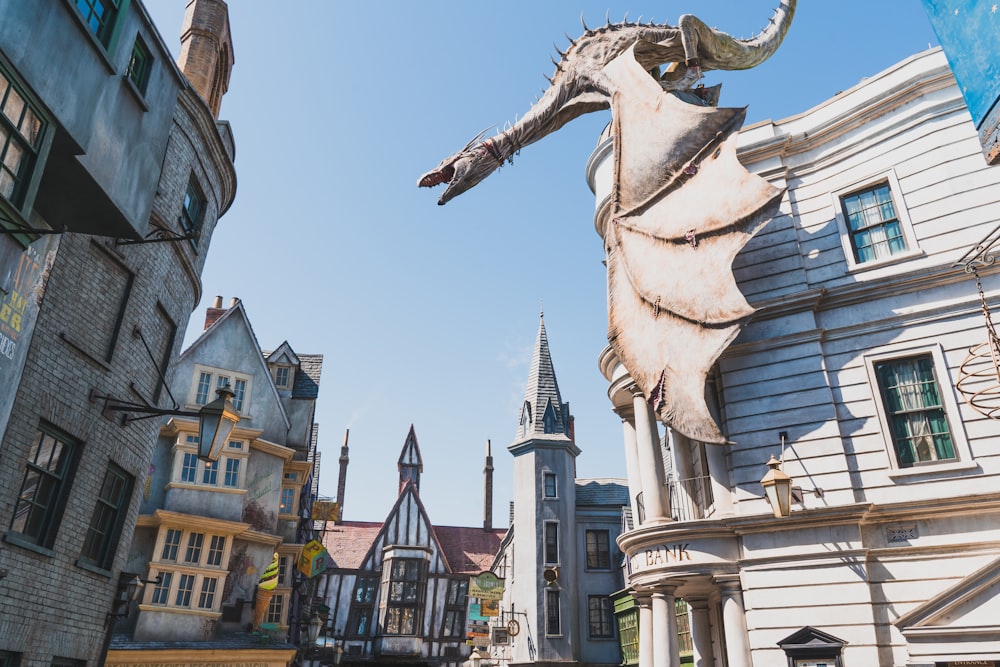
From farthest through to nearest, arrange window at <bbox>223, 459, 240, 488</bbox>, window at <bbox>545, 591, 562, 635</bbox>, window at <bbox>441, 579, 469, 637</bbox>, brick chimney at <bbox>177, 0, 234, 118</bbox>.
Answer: window at <bbox>441, 579, 469, 637</bbox> → window at <bbox>545, 591, 562, 635</bbox> → window at <bbox>223, 459, 240, 488</bbox> → brick chimney at <bbox>177, 0, 234, 118</bbox>

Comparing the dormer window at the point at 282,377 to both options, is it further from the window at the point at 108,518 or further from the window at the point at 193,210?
the window at the point at 108,518

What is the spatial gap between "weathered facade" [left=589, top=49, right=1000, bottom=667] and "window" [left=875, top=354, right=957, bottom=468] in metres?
0.03

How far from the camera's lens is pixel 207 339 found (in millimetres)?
28047

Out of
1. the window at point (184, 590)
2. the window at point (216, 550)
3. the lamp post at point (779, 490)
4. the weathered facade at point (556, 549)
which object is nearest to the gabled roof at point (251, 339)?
the window at point (216, 550)

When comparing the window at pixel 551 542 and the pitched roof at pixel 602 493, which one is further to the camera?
the pitched roof at pixel 602 493

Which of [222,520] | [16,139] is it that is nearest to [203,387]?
[222,520]

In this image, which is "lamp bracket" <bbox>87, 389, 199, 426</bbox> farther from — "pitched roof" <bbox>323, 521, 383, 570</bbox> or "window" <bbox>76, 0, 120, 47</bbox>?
"pitched roof" <bbox>323, 521, 383, 570</bbox>

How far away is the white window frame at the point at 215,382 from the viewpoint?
27.1 metres

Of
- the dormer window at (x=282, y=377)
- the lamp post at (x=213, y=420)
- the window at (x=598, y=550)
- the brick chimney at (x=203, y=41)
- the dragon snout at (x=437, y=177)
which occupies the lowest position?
the lamp post at (x=213, y=420)

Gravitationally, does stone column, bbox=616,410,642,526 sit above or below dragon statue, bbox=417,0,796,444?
below

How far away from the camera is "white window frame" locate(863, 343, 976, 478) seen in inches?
514

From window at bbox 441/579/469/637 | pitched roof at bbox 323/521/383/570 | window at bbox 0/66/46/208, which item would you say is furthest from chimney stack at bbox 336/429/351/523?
window at bbox 0/66/46/208

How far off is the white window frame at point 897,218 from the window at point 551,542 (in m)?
25.3

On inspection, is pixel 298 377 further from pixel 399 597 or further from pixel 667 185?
pixel 667 185
